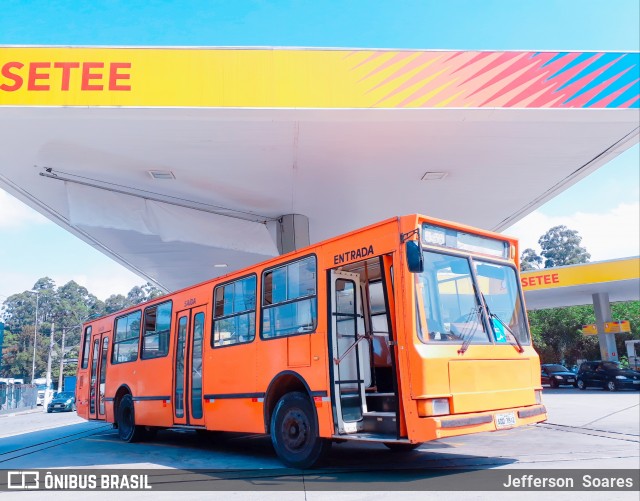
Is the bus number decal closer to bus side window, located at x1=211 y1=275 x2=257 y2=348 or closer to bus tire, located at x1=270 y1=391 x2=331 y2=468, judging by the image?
bus tire, located at x1=270 y1=391 x2=331 y2=468

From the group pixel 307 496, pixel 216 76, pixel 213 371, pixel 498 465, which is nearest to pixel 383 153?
pixel 216 76

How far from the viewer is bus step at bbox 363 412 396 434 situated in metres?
6.92

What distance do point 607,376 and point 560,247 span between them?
256 ft

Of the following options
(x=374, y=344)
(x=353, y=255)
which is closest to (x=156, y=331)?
(x=374, y=344)

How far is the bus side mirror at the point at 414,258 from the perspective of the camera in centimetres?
637

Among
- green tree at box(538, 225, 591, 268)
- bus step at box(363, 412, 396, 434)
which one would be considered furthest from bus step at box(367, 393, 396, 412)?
green tree at box(538, 225, 591, 268)

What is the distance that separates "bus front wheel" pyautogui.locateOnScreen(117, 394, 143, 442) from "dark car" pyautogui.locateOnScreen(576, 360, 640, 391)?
22.3 meters

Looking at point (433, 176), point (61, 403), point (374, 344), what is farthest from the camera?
point (61, 403)

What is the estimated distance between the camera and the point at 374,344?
26.3 feet

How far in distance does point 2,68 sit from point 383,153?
21.9ft

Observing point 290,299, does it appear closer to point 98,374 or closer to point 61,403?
point 98,374

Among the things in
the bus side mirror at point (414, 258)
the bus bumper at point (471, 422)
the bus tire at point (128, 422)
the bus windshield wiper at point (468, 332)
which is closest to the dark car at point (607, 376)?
the bus bumper at point (471, 422)

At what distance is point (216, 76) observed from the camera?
9055 millimetres

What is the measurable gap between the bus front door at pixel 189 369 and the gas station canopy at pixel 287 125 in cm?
301
